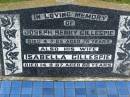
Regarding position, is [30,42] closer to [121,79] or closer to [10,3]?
[10,3]

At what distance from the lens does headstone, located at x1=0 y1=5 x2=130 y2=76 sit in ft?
15.8

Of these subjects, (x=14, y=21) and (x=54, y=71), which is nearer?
(x=14, y=21)

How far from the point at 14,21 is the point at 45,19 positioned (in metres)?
0.45

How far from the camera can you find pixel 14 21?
16.0ft

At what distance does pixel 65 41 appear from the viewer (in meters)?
5.07

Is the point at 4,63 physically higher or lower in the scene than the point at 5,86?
higher

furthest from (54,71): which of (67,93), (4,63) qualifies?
(4,63)

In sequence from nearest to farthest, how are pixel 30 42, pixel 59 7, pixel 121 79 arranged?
pixel 59 7, pixel 30 42, pixel 121 79

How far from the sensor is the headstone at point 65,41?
15.8ft

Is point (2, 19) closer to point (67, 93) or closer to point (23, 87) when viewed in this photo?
point (23, 87)

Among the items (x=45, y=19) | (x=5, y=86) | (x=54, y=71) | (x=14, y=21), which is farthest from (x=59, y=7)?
(x=5, y=86)

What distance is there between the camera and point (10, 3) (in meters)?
4.91

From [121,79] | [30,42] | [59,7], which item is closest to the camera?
[59,7]

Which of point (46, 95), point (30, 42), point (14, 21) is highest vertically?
point (14, 21)
